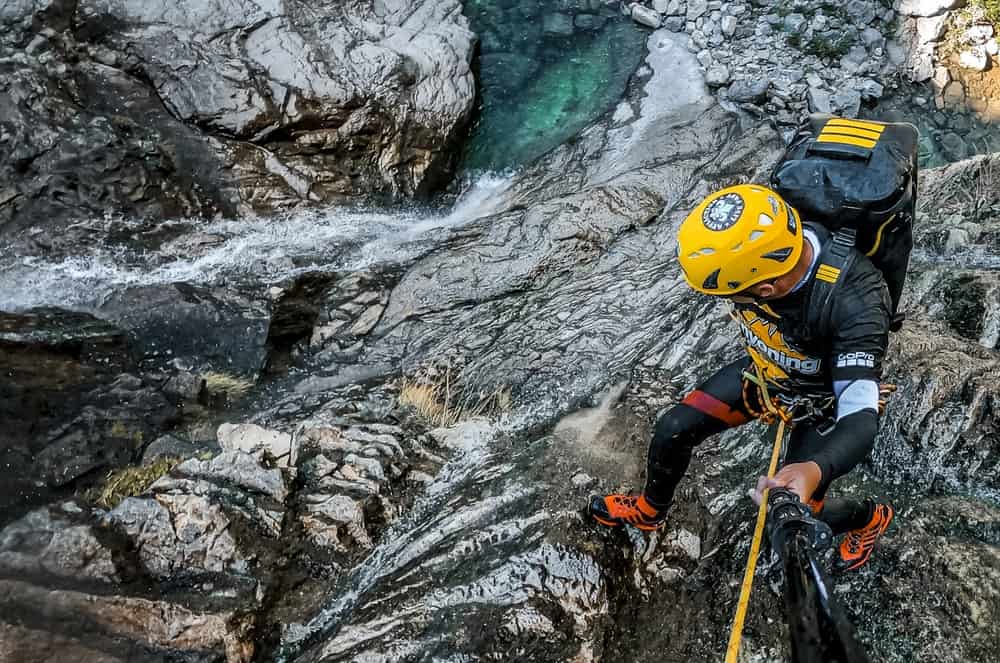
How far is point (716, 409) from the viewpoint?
12.3 feet

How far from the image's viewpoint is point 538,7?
40.7 feet

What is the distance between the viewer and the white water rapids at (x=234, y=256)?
7.51 m

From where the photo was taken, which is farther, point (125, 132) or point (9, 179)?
point (125, 132)

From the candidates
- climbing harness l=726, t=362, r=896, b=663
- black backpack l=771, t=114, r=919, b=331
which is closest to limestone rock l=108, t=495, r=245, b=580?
climbing harness l=726, t=362, r=896, b=663

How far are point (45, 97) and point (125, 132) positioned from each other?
3.00 ft

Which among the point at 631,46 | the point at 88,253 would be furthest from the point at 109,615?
the point at 631,46

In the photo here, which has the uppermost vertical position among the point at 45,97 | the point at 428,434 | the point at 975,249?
the point at 45,97

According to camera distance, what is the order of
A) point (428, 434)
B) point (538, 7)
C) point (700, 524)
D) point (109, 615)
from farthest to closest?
point (538, 7) → point (428, 434) → point (700, 524) → point (109, 615)

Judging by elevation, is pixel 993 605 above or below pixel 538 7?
below

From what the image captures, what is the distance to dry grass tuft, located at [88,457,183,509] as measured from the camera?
463 centimetres

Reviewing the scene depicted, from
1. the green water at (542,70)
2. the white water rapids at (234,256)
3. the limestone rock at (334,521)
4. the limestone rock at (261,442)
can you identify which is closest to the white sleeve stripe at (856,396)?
the limestone rock at (334,521)

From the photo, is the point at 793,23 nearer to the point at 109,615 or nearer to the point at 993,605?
the point at 993,605

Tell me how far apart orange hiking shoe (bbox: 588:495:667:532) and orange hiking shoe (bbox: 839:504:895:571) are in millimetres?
954

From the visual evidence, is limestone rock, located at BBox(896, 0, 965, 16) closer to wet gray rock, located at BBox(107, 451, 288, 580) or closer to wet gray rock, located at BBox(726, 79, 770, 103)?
wet gray rock, located at BBox(726, 79, 770, 103)
